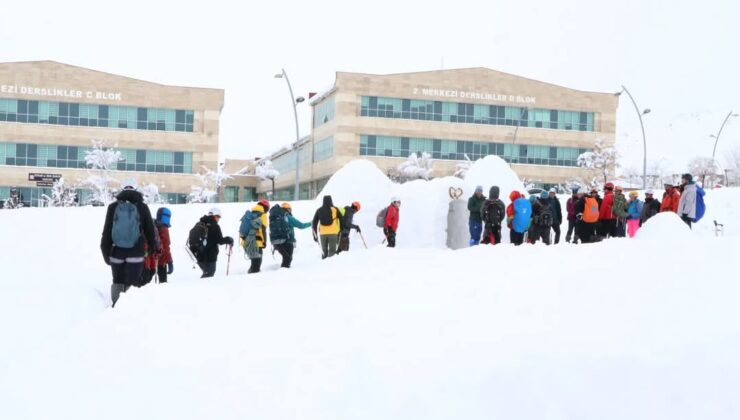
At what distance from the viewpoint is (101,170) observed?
2039 inches

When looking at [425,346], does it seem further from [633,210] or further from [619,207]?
[633,210]

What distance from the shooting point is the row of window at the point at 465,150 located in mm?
58719

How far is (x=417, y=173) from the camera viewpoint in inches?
2197

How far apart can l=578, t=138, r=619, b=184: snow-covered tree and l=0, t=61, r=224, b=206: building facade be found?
27.8m

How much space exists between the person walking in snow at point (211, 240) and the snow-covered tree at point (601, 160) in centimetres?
4888

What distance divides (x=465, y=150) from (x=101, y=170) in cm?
2651

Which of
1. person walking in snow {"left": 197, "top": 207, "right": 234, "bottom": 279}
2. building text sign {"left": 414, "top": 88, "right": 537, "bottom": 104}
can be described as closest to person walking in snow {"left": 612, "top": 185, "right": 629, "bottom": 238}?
person walking in snow {"left": 197, "top": 207, "right": 234, "bottom": 279}

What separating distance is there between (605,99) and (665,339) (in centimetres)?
6031

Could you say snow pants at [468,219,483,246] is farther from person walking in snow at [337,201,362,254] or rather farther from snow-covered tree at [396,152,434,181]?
snow-covered tree at [396,152,434,181]

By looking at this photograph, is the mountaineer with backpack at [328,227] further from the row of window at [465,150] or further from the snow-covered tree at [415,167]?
the row of window at [465,150]

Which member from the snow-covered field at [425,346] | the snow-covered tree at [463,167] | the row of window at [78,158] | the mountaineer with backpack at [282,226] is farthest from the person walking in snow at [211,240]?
the row of window at [78,158]

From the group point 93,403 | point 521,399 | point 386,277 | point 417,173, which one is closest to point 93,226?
point 386,277

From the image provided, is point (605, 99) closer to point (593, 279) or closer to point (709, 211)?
point (709, 211)

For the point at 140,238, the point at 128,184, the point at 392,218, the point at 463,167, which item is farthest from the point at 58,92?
the point at 140,238
